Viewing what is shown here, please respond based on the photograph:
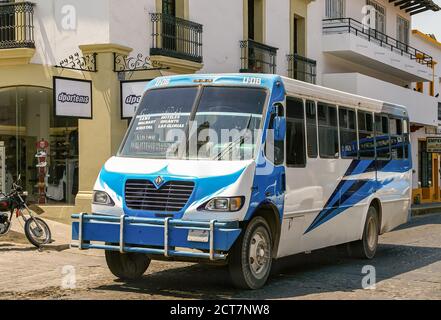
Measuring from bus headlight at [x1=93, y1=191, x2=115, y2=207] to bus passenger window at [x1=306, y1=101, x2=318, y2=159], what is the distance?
3.22m

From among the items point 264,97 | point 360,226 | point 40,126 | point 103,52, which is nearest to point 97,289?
point 264,97

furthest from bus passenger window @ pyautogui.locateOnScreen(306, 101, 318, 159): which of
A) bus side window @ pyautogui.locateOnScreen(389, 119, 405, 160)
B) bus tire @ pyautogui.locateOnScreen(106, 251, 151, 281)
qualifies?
bus side window @ pyautogui.locateOnScreen(389, 119, 405, 160)

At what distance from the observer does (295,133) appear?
10.1m

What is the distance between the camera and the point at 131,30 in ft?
53.8

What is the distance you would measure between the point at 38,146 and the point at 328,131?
879cm

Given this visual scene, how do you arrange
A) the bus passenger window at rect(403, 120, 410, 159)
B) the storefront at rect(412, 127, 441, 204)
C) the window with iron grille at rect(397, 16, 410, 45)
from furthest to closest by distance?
the storefront at rect(412, 127, 441, 204)
the window with iron grille at rect(397, 16, 410, 45)
the bus passenger window at rect(403, 120, 410, 159)

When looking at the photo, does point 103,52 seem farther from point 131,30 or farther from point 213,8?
point 213,8

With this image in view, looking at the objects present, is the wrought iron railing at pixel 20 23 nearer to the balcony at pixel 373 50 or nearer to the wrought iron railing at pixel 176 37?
the wrought iron railing at pixel 176 37

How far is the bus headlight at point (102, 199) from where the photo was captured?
8945 mm

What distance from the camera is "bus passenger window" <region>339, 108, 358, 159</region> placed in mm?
11758

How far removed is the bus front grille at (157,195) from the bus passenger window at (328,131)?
314cm

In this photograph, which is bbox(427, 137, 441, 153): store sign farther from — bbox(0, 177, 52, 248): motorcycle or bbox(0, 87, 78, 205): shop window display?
bbox(0, 177, 52, 248): motorcycle

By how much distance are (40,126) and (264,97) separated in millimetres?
9634

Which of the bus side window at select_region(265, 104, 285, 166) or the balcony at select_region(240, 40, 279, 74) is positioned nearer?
the bus side window at select_region(265, 104, 285, 166)
